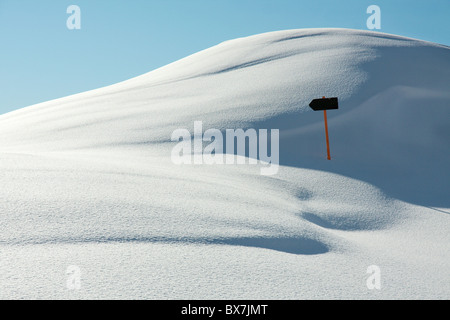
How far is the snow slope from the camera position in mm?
2475

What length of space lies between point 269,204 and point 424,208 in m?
1.88

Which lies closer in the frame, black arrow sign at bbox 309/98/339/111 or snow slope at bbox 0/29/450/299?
snow slope at bbox 0/29/450/299

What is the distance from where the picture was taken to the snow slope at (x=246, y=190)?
8.12ft

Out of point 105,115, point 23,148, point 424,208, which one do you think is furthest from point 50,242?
point 105,115

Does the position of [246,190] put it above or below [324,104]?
below

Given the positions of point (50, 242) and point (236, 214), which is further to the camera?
point (236, 214)

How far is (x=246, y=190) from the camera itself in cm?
438

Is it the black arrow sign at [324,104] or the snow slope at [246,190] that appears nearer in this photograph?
the snow slope at [246,190]

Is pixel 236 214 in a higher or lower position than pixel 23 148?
lower

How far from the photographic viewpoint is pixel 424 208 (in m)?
4.75

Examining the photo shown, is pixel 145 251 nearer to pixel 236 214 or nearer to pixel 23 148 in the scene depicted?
pixel 236 214

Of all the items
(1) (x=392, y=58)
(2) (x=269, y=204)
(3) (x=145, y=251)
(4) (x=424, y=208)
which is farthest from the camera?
(1) (x=392, y=58)

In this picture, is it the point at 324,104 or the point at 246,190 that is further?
the point at 324,104
